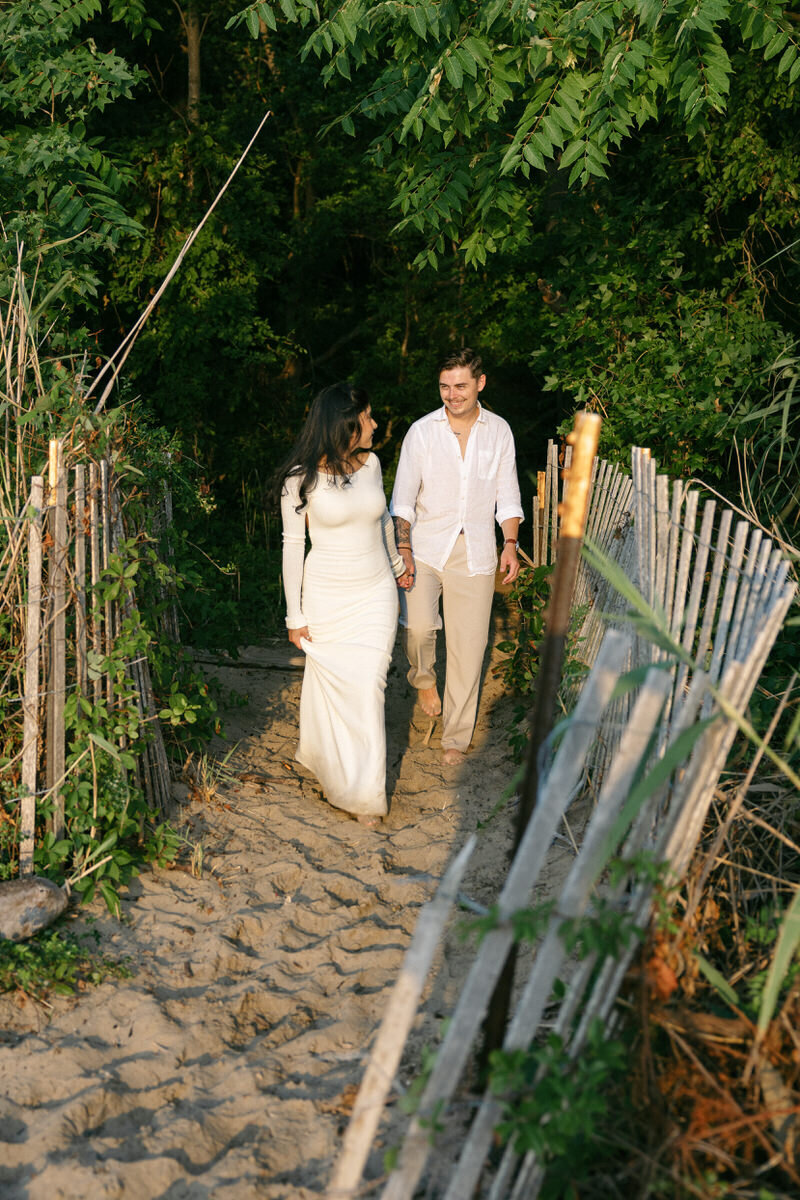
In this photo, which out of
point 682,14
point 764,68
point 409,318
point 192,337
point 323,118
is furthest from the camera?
point 409,318

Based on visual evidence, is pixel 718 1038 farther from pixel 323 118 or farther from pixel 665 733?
pixel 323 118

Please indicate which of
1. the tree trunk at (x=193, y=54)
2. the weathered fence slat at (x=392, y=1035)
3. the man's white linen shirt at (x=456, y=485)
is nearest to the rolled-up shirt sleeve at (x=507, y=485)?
the man's white linen shirt at (x=456, y=485)

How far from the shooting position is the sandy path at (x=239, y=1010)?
239 centimetres

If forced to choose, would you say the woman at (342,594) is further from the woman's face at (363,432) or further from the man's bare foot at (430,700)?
the man's bare foot at (430,700)

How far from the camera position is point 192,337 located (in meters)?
9.64

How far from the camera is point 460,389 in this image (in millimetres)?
4898

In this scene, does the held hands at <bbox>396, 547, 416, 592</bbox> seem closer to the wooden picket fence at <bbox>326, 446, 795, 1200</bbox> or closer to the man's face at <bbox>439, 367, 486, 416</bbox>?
the man's face at <bbox>439, 367, 486, 416</bbox>

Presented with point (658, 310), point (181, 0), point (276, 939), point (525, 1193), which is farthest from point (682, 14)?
point (181, 0)

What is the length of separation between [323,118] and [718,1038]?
10.7 metres

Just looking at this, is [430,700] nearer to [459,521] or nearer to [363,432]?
[459,521]

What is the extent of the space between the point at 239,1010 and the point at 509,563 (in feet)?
8.67

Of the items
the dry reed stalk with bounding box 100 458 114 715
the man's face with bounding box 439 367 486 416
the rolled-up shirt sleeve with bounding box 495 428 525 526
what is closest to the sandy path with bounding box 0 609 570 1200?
the dry reed stalk with bounding box 100 458 114 715

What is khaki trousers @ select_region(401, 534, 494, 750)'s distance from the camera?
5.10 meters

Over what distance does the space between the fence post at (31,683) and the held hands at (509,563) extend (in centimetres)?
235
